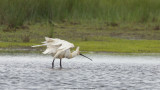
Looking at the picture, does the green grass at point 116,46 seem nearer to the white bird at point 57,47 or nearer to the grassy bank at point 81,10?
the grassy bank at point 81,10

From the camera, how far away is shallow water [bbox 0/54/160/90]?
1341 cm

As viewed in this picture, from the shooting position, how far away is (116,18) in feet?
122

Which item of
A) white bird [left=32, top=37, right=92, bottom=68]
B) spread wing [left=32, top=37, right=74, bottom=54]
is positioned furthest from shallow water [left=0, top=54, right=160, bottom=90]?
spread wing [left=32, top=37, right=74, bottom=54]

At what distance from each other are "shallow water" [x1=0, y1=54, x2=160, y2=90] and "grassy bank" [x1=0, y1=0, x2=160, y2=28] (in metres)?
10.7

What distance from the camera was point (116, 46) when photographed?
89.6ft

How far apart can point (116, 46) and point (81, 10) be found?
1063cm

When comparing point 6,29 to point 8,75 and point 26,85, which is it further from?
point 26,85

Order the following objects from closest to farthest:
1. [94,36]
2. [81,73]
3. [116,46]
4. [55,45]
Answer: [81,73] < [55,45] < [116,46] < [94,36]

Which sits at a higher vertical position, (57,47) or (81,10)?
(81,10)

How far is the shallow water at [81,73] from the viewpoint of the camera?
528 inches

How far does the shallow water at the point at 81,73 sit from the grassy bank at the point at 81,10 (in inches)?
420

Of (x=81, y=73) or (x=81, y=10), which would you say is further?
(x=81, y=10)

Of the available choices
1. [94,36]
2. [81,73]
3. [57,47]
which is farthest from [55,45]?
[94,36]

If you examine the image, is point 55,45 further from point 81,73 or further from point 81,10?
point 81,10
